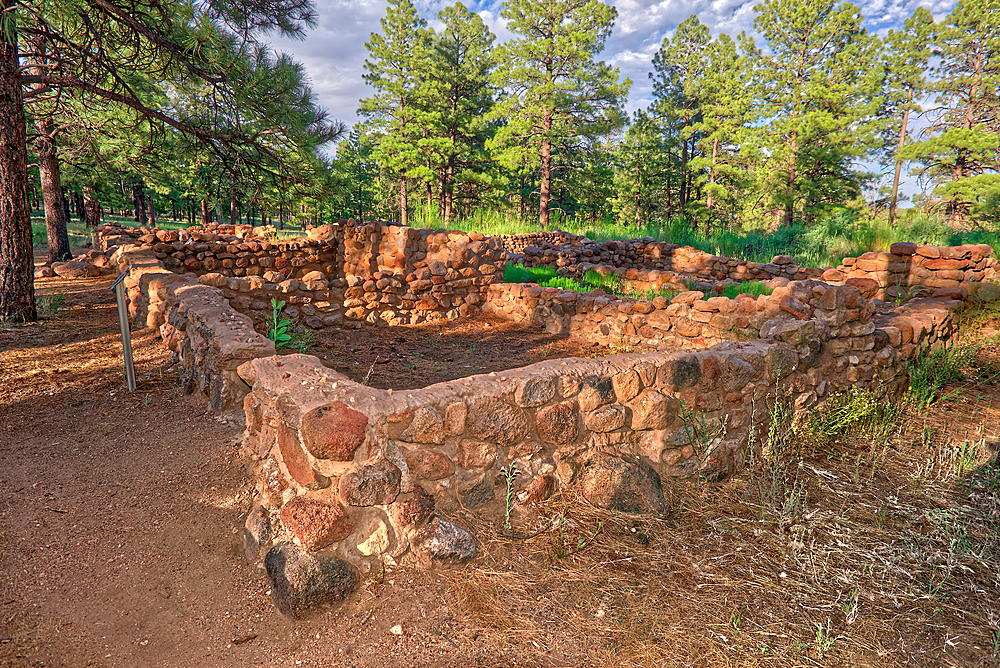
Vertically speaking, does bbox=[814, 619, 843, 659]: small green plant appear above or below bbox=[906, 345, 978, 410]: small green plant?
below

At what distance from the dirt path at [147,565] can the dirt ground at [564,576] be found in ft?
0.04

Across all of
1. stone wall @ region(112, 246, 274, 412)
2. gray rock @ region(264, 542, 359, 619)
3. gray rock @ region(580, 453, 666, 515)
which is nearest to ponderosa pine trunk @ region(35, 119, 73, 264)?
stone wall @ region(112, 246, 274, 412)

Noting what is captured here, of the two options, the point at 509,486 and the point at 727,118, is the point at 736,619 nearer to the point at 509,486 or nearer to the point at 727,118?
the point at 509,486

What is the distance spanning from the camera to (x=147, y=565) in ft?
8.38

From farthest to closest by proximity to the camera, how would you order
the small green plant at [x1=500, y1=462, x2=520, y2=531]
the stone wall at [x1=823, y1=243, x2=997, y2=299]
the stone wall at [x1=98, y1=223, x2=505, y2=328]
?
the stone wall at [x1=98, y1=223, x2=505, y2=328], the stone wall at [x1=823, y1=243, x2=997, y2=299], the small green plant at [x1=500, y1=462, x2=520, y2=531]

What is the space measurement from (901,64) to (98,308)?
31017mm

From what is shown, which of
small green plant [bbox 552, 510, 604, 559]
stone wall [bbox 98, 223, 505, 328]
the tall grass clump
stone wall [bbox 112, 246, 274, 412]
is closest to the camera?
small green plant [bbox 552, 510, 604, 559]

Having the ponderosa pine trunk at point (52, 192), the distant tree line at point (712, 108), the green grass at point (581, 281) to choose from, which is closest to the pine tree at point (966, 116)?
the distant tree line at point (712, 108)

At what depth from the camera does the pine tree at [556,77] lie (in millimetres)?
23500

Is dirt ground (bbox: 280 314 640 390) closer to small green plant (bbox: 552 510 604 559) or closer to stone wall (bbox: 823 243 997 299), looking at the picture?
small green plant (bbox: 552 510 604 559)

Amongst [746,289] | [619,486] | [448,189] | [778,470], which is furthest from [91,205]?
[778,470]

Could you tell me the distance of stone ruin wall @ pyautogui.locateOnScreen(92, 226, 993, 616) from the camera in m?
2.41

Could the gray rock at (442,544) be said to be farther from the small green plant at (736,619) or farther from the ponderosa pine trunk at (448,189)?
the ponderosa pine trunk at (448,189)

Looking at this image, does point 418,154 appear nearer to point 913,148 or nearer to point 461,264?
point 461,264
